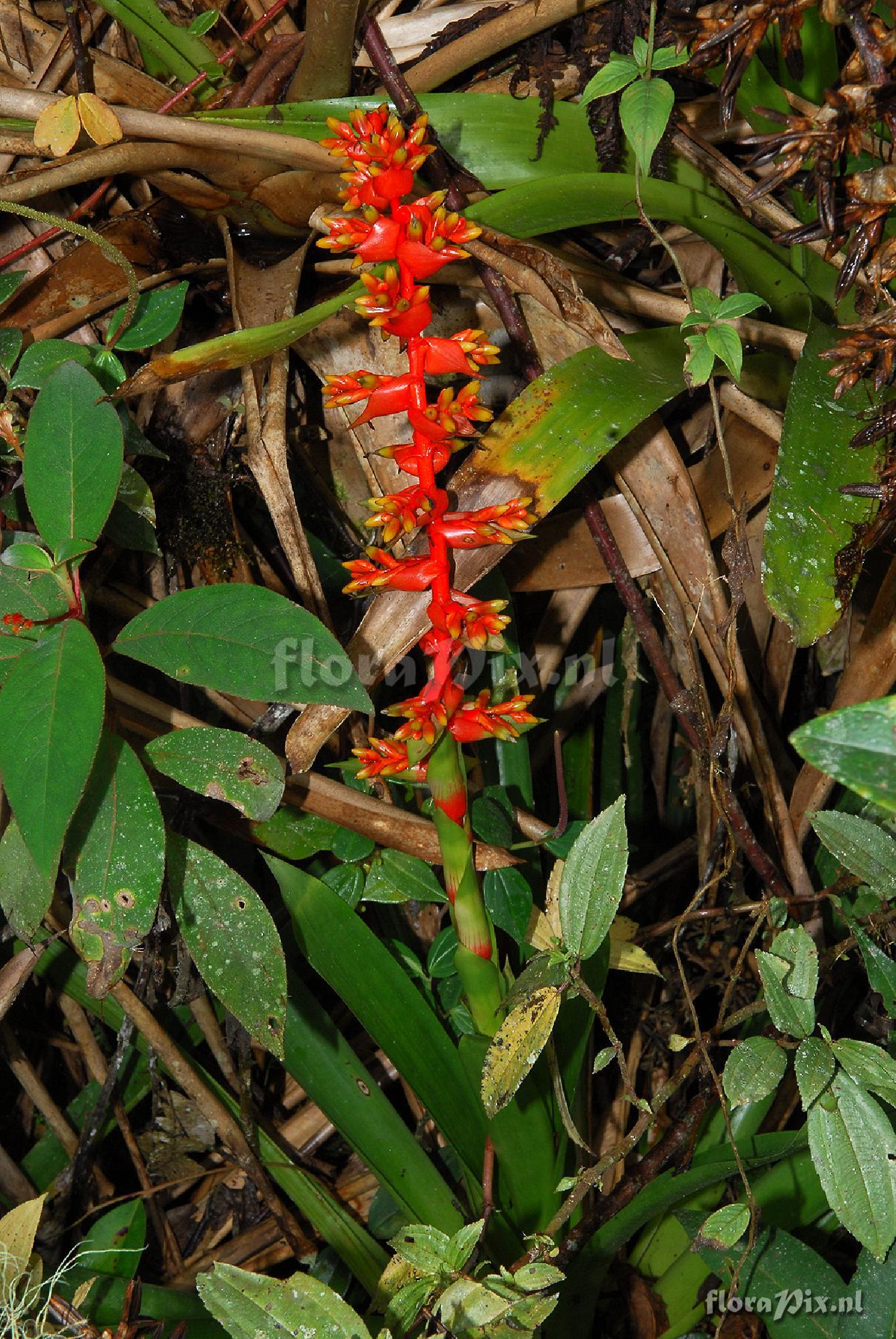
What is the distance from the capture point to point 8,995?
1.10 m

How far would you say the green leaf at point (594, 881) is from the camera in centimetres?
83

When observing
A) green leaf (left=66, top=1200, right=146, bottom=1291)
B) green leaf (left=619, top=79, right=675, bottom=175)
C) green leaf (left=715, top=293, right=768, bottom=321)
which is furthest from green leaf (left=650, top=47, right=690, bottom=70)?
green leaf (left=66, top=1200, right=146, bottom=1291)

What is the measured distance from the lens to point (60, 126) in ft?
3.29

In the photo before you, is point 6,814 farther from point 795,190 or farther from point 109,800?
point 795,190

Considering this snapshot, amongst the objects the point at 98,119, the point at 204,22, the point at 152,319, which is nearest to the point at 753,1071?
the point at 152,319

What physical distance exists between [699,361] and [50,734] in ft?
2.01

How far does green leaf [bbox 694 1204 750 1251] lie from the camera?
2.62ft

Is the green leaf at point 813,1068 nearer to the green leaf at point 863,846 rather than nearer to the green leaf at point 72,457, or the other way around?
the green leaf at point 863,846

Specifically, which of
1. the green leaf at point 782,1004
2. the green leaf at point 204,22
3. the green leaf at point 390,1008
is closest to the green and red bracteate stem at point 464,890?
the green leaf at point 390,1008

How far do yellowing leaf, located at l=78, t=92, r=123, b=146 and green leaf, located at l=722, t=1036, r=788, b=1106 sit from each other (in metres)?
1.02

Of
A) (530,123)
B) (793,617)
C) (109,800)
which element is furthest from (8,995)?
(530,123)

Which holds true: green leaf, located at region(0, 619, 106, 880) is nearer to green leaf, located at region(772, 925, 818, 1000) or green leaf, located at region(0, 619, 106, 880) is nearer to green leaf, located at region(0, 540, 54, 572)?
green leaf, located at region(0, 540, 54, 572)

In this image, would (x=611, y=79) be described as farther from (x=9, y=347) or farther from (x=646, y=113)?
(x=9, y=347)

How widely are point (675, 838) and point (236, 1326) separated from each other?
0.91m
